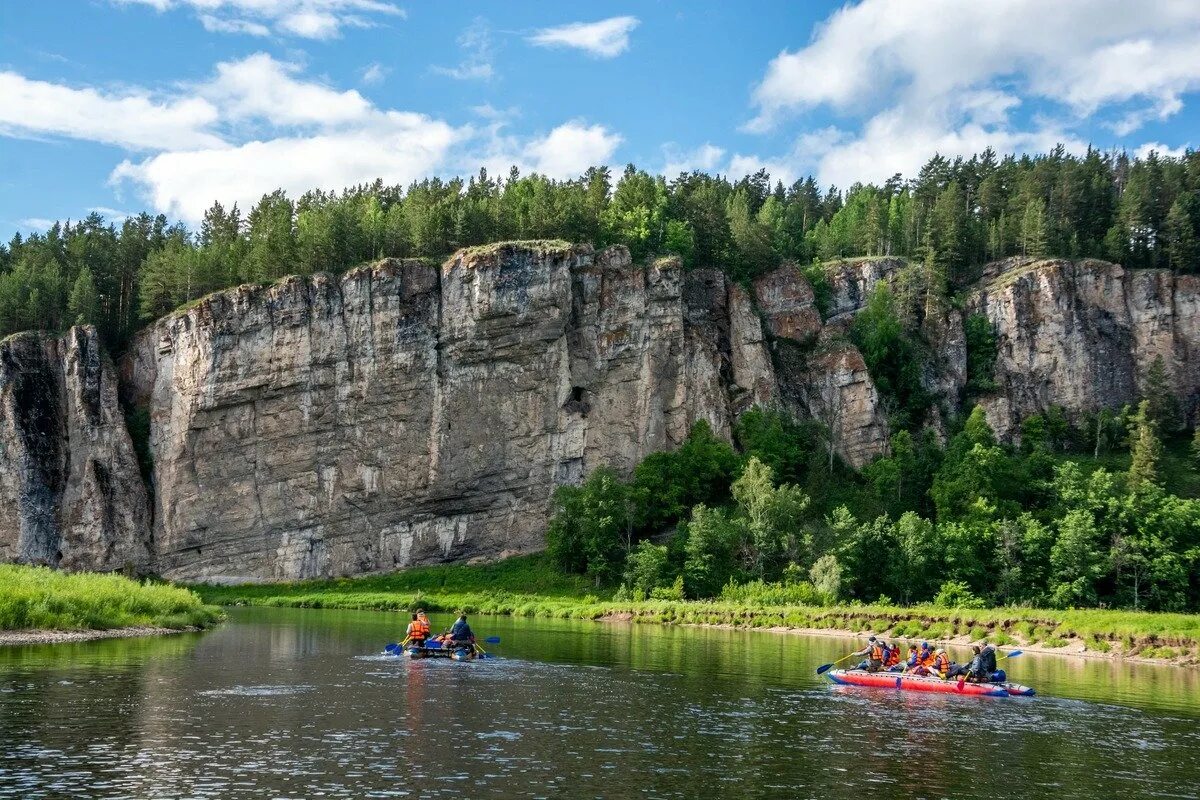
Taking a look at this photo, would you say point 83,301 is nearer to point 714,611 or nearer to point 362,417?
point 362,417

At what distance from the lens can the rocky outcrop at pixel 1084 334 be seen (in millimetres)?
105312

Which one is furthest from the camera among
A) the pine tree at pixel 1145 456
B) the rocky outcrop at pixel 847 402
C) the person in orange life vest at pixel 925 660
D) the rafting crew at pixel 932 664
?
the rocky outcrop at pixel 847 402

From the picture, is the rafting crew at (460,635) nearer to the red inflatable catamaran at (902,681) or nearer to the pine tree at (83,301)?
the red inflatable catamaran at (902,681)

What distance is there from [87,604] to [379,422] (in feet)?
156

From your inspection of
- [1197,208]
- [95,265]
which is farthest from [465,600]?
[1197,208]

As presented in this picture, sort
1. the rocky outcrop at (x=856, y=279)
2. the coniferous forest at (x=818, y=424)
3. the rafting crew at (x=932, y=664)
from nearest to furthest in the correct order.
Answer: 1. the rafting crew at (x=932, y=664)
2. the coniferous forest at (x=818, y=424)
3. the rocky outcrop at (x=856, y=279)

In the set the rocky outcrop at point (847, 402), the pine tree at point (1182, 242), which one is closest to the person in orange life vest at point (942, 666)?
the rocky outcrop at point (847, 402)

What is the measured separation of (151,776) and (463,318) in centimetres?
7733

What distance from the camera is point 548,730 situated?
26812 millimetres

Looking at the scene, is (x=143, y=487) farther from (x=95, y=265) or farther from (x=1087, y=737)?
(x=1087, y=737)

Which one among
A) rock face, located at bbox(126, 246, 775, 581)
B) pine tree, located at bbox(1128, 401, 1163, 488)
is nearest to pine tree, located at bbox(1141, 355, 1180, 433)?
pine tree, located at bbox(1128, 401, 1163, 488)

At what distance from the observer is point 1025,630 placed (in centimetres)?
5931

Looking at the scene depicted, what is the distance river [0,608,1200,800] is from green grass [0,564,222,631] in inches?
121

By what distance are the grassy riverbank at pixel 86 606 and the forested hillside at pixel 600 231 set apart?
159 ft
